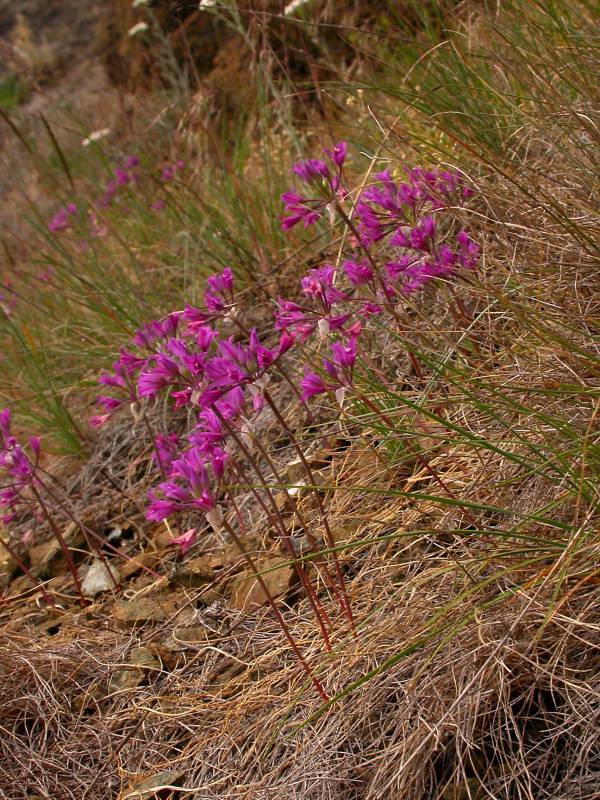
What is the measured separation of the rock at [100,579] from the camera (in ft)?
8.14

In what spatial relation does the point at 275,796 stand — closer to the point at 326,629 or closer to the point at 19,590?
the point at 326,629

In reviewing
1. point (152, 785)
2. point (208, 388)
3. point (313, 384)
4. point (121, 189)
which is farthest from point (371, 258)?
point (121, 189)

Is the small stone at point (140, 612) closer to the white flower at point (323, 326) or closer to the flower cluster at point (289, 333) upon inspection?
the flower cluster at point (289, 333)

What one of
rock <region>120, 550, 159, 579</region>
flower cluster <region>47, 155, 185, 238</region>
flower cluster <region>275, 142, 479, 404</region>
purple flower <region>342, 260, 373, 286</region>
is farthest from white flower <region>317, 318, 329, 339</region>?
flower cluster <region>47, 155, 185, 238</region>

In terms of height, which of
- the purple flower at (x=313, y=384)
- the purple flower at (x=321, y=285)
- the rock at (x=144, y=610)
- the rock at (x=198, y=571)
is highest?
the purple flower at (x=321, y=285)

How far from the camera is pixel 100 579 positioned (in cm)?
253

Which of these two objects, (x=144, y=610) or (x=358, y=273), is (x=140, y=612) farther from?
(x=358, y=273)

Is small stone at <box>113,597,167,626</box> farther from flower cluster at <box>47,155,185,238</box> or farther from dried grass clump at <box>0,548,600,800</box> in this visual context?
flower cluster at <box>47,155,185,238</box>

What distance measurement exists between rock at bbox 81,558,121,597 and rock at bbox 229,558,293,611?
0.49m

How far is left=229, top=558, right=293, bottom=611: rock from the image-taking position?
6.73 feet

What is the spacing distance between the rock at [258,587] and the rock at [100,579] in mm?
491

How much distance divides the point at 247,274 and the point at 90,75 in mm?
8247

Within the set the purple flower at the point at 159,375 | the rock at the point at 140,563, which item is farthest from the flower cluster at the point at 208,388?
the rock at the point at 140,563

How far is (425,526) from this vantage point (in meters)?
1.79
